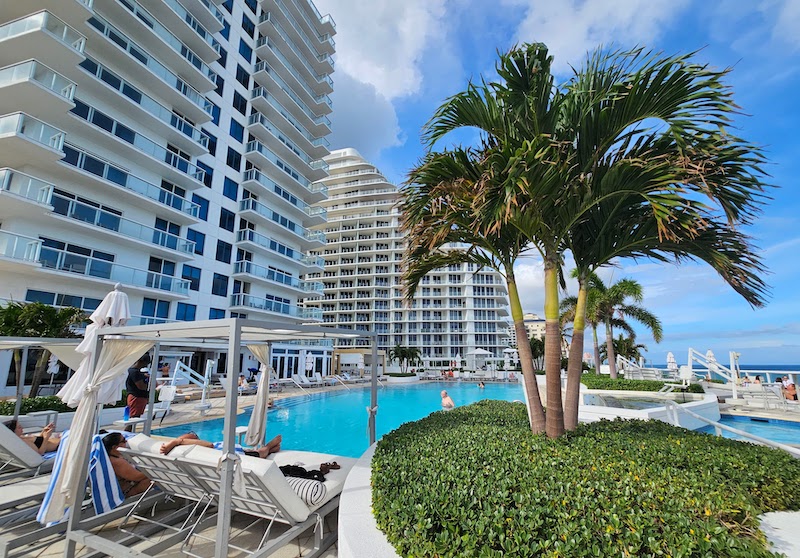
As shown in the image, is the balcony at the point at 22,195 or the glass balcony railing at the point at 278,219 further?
the glass balcony railing at the point at 278,219

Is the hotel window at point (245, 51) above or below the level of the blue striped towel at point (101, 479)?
above

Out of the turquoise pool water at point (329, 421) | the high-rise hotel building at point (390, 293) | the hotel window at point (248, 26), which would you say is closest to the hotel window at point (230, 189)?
the hotel window at point (248, 26)

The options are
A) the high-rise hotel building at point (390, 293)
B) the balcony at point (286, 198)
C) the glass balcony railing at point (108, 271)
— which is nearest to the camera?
the glass balcony railing at point (108, 271)

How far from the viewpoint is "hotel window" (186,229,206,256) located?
23661 millimetres

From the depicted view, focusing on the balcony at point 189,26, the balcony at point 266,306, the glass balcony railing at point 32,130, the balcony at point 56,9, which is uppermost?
the balcony at point 189,26

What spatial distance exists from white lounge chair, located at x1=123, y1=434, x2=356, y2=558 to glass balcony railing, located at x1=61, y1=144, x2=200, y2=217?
1894cm

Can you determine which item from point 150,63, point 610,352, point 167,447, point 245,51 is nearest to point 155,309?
point 150,63

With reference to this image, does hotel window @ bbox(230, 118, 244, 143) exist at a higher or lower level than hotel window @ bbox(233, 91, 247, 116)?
lower

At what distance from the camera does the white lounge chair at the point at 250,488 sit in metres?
3.53

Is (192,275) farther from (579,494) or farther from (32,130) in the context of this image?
(579,494)

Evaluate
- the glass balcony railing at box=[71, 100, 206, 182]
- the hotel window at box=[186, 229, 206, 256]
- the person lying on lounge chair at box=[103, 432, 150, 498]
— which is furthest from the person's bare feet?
the hotel window at box=[186, 229, 206, 256]

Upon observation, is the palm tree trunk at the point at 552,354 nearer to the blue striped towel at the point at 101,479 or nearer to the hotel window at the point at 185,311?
the blue striped towel at the point at 101,479

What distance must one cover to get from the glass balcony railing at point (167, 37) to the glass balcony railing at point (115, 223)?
10.9m

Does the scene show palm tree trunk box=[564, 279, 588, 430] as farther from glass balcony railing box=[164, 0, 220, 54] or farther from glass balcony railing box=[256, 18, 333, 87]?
glass balcony railing box=[256, 18, 333, 87]
